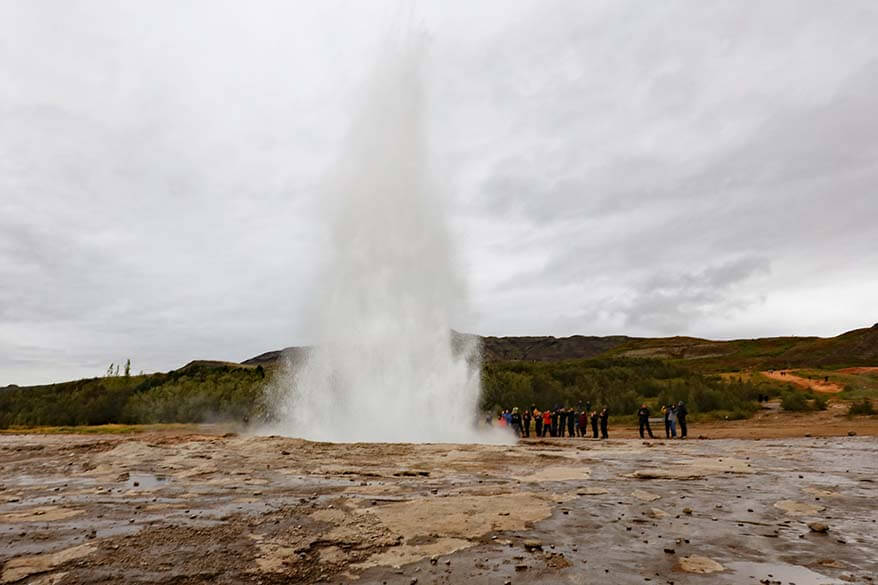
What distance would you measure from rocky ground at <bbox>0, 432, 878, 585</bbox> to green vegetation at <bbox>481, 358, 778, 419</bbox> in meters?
23.4

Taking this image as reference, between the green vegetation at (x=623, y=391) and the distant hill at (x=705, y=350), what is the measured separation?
14.8 ft

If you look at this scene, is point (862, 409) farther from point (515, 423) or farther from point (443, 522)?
point (443, 522)

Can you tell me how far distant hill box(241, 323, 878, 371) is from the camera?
76.6m

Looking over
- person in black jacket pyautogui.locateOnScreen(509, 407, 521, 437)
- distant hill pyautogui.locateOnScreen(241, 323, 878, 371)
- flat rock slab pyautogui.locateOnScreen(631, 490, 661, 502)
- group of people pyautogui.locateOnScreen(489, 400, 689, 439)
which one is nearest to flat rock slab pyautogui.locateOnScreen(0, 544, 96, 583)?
flat rock slab pyautogui.locateOnScreen(631, 490, 661, 502)

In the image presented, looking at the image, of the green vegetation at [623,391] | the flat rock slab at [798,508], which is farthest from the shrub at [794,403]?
the flat rock slab at [798,508]

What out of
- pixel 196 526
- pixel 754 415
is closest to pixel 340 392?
pixel 196 526

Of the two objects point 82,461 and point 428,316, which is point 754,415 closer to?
point 428,316

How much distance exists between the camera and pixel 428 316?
2483 centimetres

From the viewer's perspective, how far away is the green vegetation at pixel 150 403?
4575cm

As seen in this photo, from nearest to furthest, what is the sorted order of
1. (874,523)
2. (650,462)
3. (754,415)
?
(874,523) < (650,462) < (754,415)

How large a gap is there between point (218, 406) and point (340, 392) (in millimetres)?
27217

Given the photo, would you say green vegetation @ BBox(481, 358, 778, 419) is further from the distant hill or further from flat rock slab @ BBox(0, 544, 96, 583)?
flat rock slab @ BBox(0, 544, 96, 583)

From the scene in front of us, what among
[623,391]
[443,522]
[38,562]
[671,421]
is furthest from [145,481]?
[623,391]

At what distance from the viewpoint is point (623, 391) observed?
141 feet
